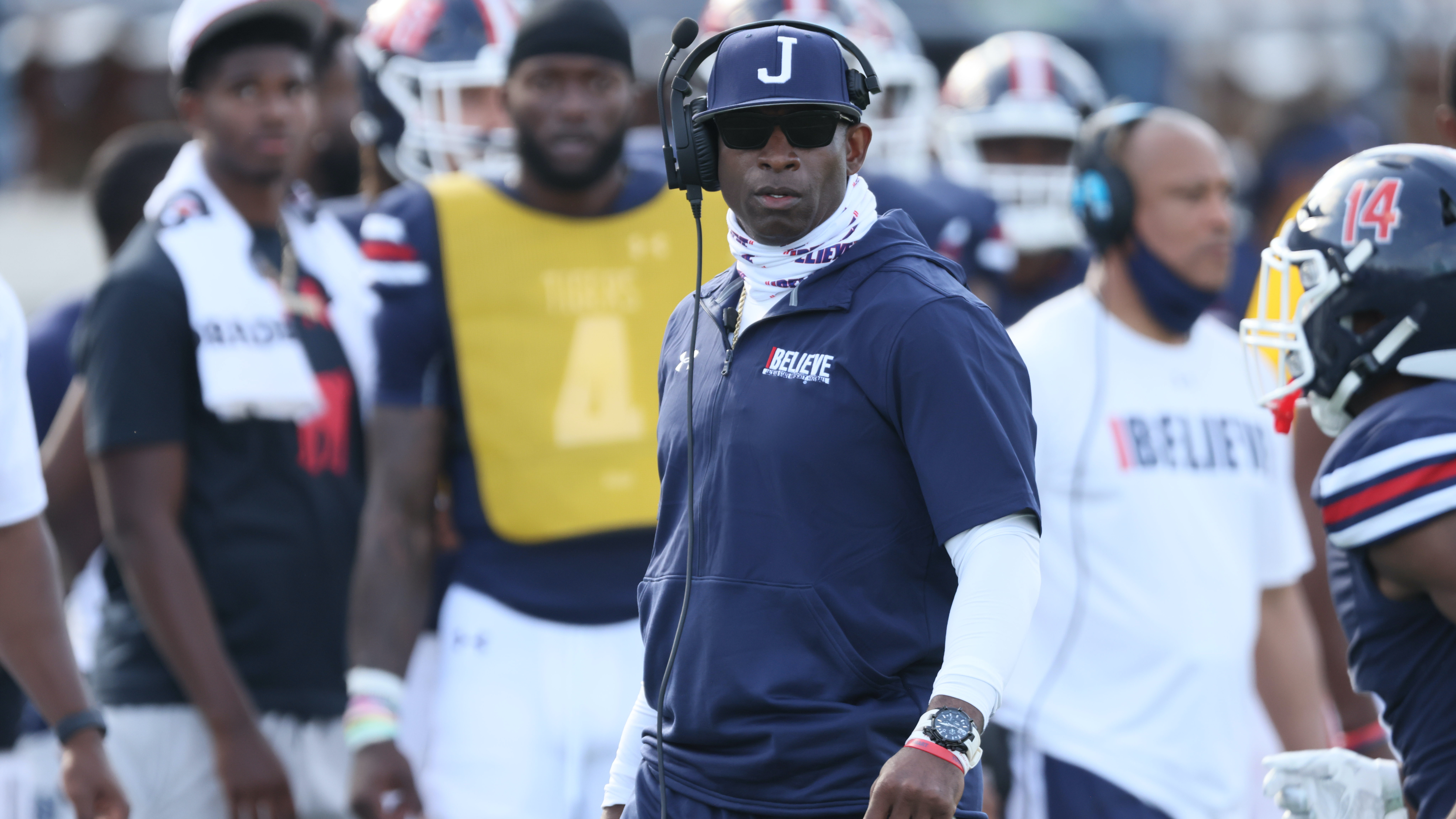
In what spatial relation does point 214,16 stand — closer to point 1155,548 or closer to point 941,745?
point 1155,548

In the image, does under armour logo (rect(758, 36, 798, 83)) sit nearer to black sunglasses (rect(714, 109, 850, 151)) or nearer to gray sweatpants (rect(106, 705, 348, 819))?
black sunglasses (rect(714, 109, 850, 151))

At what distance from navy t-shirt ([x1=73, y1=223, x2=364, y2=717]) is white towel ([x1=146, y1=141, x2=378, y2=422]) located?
4 cm

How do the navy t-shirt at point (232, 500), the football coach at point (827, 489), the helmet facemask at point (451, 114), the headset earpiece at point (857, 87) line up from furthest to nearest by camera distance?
the helmet facemask at point (451, 114), the navy t-shirt at point (232, 500), the headset earpiece at point (857, 87), the football coach at point (827, 489)

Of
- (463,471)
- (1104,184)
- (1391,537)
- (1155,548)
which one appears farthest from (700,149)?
(1104,184)

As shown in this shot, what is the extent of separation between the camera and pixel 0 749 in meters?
4.86

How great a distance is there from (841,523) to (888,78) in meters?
4.34

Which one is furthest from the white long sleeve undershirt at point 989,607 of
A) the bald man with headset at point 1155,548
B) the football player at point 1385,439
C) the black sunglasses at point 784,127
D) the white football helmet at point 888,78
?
the white football helmet at point 888,78

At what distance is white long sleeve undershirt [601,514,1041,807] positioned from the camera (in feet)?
9.16

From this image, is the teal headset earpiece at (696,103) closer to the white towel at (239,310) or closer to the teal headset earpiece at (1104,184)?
the white towel at (239,310)

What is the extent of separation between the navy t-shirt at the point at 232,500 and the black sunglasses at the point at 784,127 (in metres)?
2.33

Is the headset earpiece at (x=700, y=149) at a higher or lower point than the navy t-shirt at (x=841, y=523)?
higher

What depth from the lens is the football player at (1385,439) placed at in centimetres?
304

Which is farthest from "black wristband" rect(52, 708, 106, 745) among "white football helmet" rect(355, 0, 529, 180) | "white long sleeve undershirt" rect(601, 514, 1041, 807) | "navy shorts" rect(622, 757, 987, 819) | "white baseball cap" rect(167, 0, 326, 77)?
"white football helmet" rect(355, 0, 529, 180)

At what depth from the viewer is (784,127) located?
3109 mm
